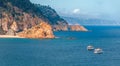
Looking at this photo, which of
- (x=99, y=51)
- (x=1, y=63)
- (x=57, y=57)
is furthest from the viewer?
(x=99, y=51)

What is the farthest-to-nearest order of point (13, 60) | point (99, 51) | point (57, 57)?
point (99, 51), point (57, 57), point (13, 60)

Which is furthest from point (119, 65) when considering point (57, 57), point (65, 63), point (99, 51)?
point (99, 51)

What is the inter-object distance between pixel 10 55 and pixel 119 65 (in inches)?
1786

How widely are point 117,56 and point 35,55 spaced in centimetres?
3144

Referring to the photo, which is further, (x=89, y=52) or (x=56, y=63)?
(x=89, y=52)

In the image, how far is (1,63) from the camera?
485ft

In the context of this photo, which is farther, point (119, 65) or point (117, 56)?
point (117, 56)

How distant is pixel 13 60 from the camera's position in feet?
517

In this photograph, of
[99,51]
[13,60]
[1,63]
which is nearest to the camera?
[1,63]

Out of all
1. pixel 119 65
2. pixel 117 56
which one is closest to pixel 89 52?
pixel 117 56

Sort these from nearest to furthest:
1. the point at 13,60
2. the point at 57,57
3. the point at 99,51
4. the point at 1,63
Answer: the point at 1,63
the point at 13,60
the point at 57,57
the point at 99,51

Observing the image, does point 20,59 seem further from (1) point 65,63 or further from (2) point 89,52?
(2) point 89,52

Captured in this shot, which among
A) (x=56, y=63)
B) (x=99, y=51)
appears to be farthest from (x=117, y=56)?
(x=56, y=63)

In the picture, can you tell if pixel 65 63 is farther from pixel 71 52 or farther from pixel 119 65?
pixel 71 52
